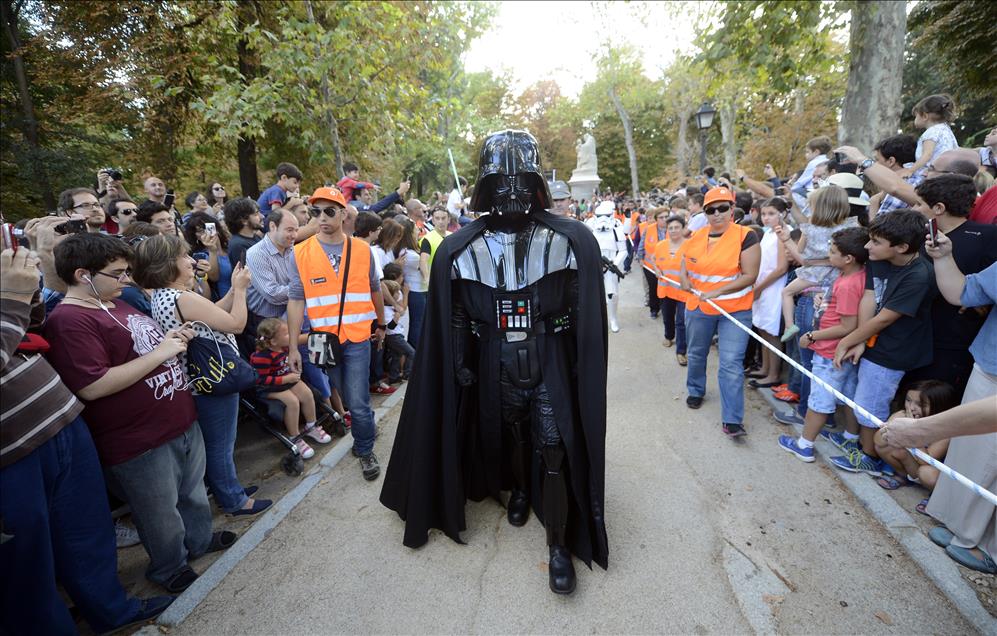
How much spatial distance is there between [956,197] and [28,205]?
1697 cm

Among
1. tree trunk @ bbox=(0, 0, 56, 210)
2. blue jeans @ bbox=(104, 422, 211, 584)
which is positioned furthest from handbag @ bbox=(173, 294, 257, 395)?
tree trunk @ bbox=(0, 0, 56, 210)

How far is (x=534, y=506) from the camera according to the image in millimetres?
3162

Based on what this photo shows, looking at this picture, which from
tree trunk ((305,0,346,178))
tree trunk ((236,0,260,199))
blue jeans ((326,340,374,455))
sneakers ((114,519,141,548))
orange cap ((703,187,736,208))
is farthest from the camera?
tree trunk ((236,0,260,199))

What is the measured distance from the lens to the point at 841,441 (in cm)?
393

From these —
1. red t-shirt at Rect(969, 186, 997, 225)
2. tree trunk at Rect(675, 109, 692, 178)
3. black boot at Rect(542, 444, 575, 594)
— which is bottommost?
black boot at Rect(542, 444, 575, 594)

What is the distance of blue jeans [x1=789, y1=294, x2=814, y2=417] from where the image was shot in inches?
177

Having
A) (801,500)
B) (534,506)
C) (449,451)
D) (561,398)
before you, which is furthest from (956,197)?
(449,451)

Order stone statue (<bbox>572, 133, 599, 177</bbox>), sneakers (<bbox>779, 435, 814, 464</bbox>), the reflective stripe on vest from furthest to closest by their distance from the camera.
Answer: stone statue (<bbox>572, 133, 599, 177</bbox>) → the reflective stripe on vest → sneakers (<bbox>779, 435, 814, 464</bbox>)

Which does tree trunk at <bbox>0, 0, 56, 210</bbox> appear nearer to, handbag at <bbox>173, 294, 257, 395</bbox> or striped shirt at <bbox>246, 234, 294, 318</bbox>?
striped shirt at <bbox>246, 234, 294, 318</bbox>

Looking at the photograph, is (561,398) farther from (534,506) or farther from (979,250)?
(979,250)

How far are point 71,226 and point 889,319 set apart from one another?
237 inches

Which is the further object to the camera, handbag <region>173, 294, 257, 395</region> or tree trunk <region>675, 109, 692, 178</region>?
tree trunk <region>675, 109, 692, 178</region>

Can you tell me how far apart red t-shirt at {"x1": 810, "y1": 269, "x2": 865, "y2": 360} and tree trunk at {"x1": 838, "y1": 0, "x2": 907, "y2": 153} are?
14.8 ft

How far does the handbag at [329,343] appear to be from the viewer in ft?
11.3
